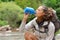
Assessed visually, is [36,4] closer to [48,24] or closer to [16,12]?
[16,12]

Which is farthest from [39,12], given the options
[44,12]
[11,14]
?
[11,14]

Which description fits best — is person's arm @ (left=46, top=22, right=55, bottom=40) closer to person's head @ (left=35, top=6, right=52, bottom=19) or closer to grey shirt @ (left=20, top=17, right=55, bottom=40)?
grey shirt @ (left=20, top=17, right=55, bottom=40)

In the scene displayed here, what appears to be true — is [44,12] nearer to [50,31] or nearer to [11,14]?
[50,31]

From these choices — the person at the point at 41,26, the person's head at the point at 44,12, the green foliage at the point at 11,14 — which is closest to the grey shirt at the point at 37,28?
the person at the point at 41,26

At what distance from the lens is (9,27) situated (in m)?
34.2

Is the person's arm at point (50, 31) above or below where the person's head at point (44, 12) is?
below

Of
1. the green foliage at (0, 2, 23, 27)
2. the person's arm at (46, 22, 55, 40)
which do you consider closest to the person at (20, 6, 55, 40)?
the person's arm at (46, 22, 55, 40)

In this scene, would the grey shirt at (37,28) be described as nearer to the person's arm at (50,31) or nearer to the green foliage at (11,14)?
the person's arm at (50,31)

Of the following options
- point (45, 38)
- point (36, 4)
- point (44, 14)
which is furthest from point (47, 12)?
point (36, 4)

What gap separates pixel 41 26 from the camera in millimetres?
5809

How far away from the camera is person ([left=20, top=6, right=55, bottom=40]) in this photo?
18.9 feet

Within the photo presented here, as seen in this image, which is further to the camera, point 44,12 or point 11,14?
point 11,14

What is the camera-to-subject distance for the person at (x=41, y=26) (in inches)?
227

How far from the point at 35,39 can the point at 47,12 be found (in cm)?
50
